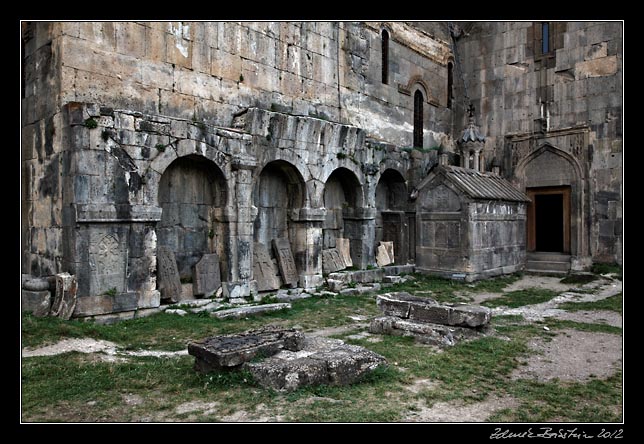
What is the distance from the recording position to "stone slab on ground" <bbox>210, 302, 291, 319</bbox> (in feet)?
31.0

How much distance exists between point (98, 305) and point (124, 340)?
4.73ft

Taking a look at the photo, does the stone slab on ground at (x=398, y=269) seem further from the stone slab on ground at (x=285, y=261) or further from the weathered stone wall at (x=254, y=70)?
the weathered stone wall at (x=254, y=70)

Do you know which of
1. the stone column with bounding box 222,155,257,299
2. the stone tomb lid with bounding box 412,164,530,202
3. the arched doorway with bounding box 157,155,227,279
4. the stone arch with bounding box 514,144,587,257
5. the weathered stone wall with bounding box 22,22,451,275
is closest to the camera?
the weathered stone wall with bounding box 22,22,451,275

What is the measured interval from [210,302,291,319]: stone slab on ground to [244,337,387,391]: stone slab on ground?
3.70 m

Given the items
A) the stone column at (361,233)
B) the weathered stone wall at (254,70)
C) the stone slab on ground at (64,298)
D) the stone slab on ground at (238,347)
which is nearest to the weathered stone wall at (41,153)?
Result: the weathered stone wall at (254,70)

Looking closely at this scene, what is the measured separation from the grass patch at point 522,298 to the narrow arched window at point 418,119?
653cm

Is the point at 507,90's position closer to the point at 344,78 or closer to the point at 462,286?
the point at 344,78

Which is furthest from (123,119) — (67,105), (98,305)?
(98,305)

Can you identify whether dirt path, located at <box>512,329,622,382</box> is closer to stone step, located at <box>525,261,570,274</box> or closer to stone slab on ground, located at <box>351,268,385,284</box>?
stone slab on ground, located at <box>351,268,385,284</box>

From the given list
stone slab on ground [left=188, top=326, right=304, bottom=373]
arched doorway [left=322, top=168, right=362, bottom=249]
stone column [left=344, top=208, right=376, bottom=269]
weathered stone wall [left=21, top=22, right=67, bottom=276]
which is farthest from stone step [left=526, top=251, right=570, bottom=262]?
weathered stone wall [left=21, top=22, right=67, bottom=276]

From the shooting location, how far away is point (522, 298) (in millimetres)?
11789

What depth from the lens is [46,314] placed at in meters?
8.38

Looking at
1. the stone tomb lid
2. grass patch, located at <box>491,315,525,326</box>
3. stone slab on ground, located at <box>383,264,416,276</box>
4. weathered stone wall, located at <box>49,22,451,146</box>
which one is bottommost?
grass patch, located at <box>491,315,525,326</box>

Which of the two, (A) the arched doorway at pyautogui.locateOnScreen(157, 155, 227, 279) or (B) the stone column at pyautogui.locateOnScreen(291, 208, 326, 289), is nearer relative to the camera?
(A) the arched doorway at pyautogui.locateOnScreen(157, 155, 227, 279)
